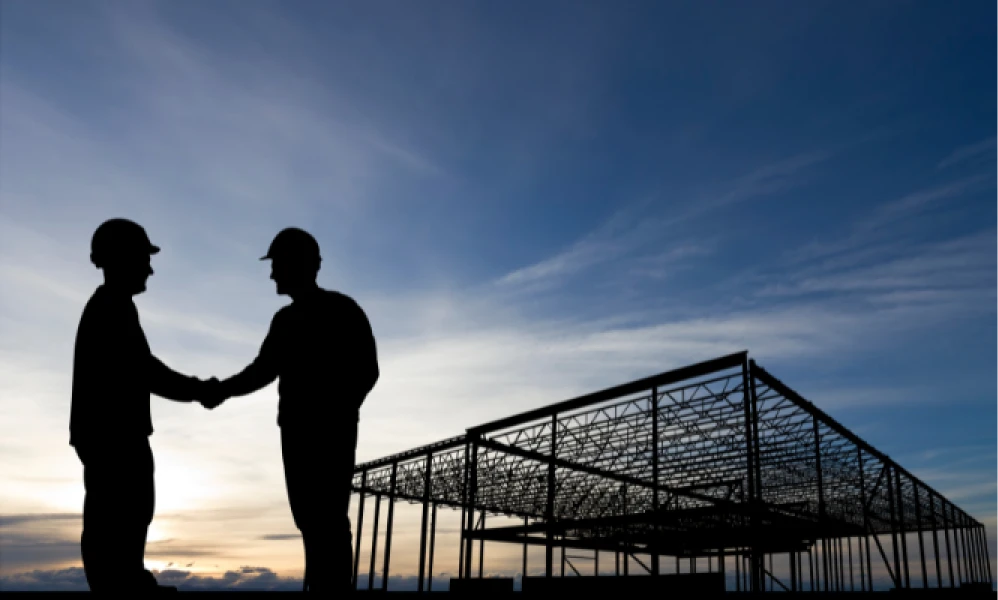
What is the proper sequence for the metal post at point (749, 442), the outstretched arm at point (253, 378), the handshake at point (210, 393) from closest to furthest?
the outstretched arm at point (253, 378) → the handshake at point (210, 393) → the metal post at point (749, 442)

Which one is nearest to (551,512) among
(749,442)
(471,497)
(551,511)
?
(551,511)

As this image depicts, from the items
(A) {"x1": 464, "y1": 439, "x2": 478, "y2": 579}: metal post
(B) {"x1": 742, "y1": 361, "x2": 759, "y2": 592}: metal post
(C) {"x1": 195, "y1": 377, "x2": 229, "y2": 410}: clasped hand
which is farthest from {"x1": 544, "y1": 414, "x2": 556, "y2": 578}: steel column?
(C) {"x1": 195, "y1": 377, "x2": 229, "y2": 410}: clasped hand

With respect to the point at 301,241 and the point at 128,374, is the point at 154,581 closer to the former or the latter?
the point at 128,374

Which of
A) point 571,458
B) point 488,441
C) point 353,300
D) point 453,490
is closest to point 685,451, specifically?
point 571,458

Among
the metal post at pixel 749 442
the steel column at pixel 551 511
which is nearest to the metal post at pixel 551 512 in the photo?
the steel column at pixel 551 511

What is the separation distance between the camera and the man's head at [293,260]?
2.67m

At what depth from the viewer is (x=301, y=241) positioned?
8.82ft

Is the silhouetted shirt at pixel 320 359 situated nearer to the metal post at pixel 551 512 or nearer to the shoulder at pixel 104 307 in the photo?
the shoulder at pixel 104 307

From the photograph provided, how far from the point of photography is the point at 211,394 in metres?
2.91

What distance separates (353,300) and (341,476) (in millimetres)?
721

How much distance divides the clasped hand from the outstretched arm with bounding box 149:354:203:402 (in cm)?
1

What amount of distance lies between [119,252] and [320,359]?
0.98m

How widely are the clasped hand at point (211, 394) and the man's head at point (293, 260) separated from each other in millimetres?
560

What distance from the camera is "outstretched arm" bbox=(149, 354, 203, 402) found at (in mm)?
2770
